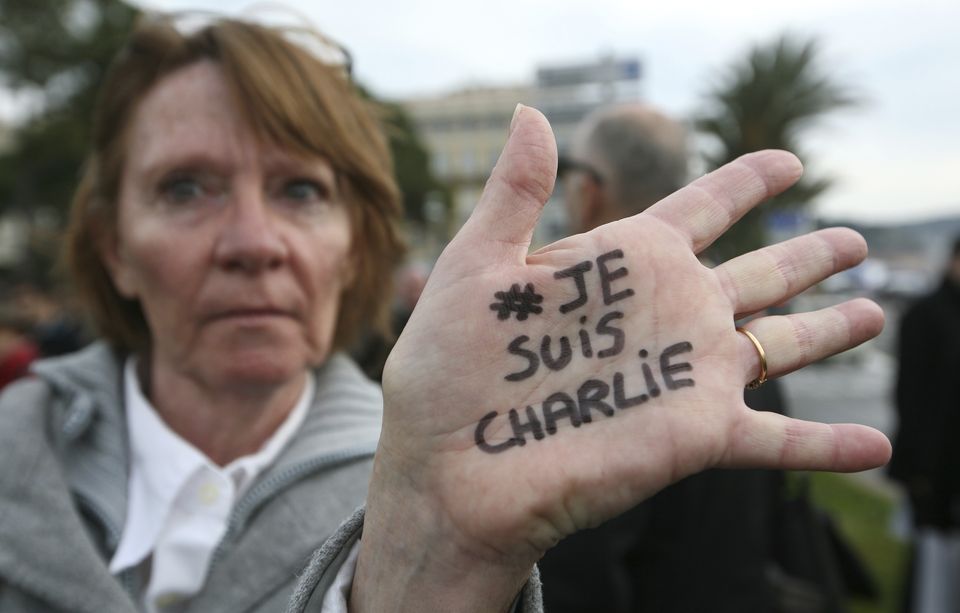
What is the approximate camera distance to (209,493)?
5.30 ft

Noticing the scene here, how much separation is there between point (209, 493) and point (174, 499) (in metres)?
0.08

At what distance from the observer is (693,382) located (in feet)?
3.30

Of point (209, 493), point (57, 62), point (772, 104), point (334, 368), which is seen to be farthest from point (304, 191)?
point (57, 62)

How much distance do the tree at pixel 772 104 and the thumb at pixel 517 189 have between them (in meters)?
6.51

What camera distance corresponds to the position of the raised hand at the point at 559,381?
0.99m

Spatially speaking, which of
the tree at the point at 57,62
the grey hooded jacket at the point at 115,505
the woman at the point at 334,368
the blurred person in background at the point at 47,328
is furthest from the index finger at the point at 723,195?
the tree at the point at 57,62

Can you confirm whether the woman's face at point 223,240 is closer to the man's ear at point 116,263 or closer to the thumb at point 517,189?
the man's ear at point 116,263

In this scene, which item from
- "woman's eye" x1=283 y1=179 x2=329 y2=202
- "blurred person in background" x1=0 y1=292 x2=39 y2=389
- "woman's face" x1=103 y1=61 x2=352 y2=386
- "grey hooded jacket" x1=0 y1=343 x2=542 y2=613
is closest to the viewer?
"grey hooded jacket" x1=0 y1=343 x2=542 y2=613

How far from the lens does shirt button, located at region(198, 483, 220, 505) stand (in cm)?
161

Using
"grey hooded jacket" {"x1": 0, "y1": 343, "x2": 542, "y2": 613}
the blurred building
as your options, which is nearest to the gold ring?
"grey hooded jacket" {"x1": 0, "y1": 343, "x2": 542, "y2": 613}

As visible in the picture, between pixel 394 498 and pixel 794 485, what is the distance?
7.02 ft

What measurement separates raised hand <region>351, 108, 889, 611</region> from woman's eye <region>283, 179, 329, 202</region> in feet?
2.56

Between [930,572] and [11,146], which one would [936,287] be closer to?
[930,572]

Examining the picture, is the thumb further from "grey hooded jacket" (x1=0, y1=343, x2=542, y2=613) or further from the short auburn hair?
the short auburn hair
